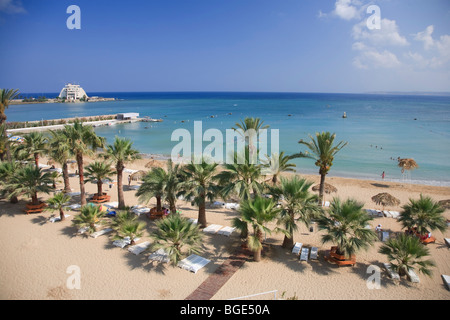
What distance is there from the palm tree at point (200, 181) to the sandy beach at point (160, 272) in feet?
7.25

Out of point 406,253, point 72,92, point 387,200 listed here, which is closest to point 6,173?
point 406,253

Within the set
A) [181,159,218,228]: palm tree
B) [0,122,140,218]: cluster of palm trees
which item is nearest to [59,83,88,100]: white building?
[0,122,140,218]: cluster of palm trees

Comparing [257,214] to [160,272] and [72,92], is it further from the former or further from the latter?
[72,92]

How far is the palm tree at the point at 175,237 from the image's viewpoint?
9923 millimetres

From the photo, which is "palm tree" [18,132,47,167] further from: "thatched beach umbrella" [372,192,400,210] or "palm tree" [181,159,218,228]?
"thatched beach umbrella" [372,192,400,210]

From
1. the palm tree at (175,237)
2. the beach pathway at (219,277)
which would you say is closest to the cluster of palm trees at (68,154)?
the palm tree at (175,237)

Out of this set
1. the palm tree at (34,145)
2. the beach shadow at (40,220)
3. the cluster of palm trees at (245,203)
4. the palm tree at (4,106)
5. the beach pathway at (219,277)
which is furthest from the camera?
the palm tree at (34,145)

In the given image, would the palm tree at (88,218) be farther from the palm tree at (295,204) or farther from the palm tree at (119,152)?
the palm tree at (295,204)

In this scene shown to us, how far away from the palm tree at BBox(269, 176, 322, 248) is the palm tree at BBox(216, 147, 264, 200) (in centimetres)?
114

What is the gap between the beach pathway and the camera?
868cm

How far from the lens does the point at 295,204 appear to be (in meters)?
10.7
